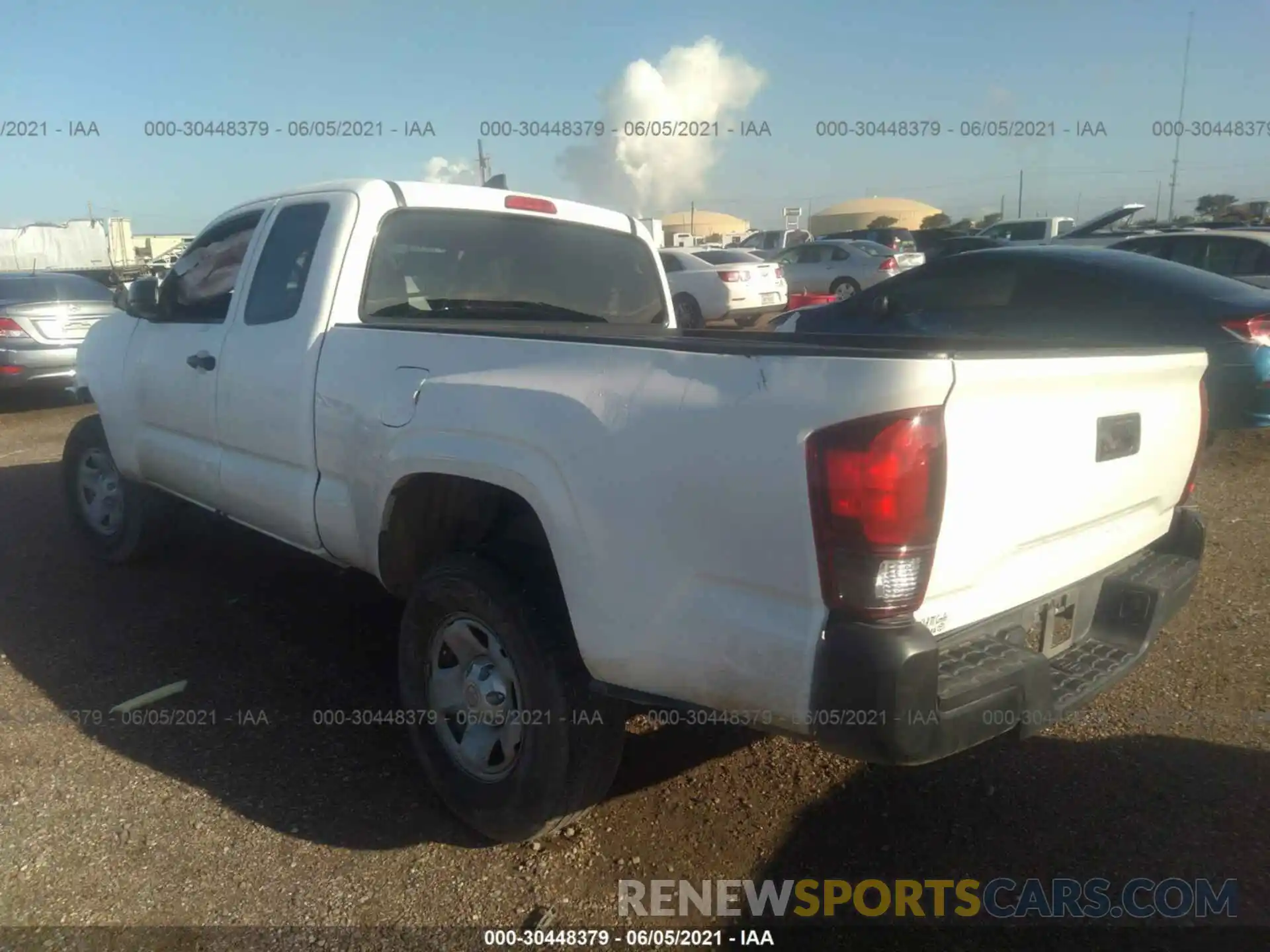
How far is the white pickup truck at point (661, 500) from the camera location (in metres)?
2.06

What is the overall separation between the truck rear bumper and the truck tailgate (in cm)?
9

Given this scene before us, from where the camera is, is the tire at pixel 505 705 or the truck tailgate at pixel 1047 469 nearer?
the truck tailgate at pixel 1047 469

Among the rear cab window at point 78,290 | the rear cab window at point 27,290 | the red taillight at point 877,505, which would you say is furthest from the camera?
the rear cab window at point 78,290

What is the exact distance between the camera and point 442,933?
2.56 metres

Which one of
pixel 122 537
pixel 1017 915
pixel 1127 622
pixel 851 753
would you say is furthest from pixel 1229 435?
pixel 122 537

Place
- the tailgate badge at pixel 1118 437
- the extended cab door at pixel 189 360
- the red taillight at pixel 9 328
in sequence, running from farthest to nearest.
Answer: the red taillight at pixel 9 328
the extended cab door at pixel 189 360
the tailgate badge at pixel 1118 437

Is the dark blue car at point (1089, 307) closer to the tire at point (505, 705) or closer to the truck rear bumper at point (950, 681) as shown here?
the truck rear bumper at point (950, 681)

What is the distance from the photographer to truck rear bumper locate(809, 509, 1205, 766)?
204 centimetres

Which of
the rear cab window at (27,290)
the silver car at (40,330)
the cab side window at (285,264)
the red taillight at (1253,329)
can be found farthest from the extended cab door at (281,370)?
the rear cab window at (27,290)

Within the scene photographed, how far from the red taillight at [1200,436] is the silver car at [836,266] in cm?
1720

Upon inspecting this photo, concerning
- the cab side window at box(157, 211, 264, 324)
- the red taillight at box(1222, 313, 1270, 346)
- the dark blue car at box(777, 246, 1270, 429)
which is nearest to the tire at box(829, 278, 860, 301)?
the dark blue car at box(777, 246, 1270, 429)

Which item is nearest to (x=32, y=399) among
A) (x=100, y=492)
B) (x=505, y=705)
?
(x=100, y=492)

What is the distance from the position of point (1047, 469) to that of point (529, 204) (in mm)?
2646

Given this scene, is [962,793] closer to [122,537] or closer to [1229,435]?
[122,537]
